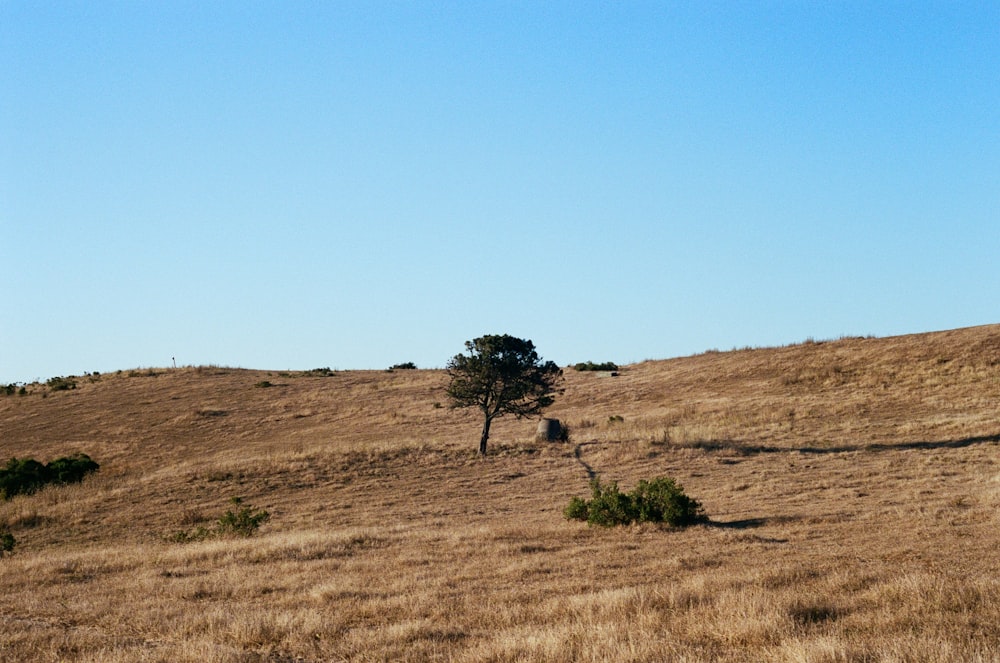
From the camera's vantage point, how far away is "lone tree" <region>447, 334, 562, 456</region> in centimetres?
4234

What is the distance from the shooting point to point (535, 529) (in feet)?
67.6

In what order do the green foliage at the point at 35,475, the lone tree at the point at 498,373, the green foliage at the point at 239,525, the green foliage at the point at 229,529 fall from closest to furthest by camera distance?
the green foliage at the point at 229,529 → the green foliage at the point at 239,525 → the green foliage at the point at 35,475 → the lone tree at the point at 498,373

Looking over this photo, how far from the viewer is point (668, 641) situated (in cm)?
871

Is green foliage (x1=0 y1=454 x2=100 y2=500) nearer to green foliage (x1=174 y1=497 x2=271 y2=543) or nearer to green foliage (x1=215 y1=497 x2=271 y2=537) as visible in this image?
green foliage (x1=174 y1=497 x2=271 y2=543)

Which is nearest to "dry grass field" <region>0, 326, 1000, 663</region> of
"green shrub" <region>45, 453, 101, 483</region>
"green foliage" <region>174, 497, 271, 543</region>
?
"green foliage" <region>174, 497, 271, 543</region>

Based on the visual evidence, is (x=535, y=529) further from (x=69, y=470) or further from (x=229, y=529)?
(x=69, y=470)

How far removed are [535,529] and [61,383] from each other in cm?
6750

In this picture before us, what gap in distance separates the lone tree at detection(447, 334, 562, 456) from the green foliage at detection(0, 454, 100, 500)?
60.0 feet

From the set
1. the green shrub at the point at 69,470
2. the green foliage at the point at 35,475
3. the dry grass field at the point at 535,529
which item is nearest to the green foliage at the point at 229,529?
the dry grass field at the point at 535,529

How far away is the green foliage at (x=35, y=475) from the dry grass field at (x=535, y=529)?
113 cm

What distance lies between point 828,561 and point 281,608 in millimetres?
9160

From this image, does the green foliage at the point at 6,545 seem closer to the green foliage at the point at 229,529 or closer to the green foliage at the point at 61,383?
the green foliage at the point at 229,529

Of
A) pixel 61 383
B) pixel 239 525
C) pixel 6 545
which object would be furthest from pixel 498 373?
pixel 61 383

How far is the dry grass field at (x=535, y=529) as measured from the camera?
30.8ft
